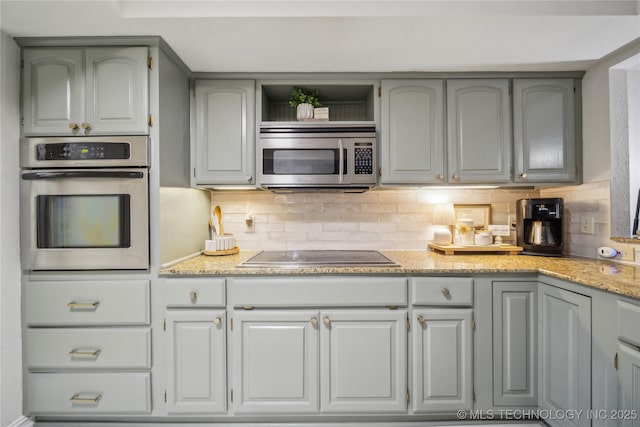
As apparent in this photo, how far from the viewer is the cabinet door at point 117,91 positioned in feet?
5.52

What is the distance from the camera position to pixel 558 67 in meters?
1.98

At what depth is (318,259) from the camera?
79.2 inches

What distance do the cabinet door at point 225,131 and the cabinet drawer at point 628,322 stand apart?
6.61 ft

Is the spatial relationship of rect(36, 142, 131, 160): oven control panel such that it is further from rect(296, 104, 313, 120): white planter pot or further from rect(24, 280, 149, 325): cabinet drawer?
rect(296, 104, 313, 120): white planter pot

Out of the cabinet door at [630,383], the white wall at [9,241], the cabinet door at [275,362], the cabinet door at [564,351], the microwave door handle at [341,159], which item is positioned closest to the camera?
the cabinet door at [630,383]

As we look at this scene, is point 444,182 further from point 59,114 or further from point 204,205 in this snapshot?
point 59,114

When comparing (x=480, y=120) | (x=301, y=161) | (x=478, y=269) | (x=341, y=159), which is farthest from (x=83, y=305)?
(x=480, y=120)

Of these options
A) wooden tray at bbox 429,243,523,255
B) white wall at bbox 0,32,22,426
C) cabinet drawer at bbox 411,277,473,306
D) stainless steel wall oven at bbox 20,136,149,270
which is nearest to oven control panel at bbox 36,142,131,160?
stainless steel wall oven at bbox 20,136,149,270

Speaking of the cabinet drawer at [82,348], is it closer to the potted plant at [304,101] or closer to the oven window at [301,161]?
the oven window at [301,161]

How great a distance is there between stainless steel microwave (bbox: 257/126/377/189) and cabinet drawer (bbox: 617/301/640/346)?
132cm

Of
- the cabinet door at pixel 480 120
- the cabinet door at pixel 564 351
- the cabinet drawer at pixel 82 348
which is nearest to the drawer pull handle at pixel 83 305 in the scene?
the cabinet drawer at pixel 82 348

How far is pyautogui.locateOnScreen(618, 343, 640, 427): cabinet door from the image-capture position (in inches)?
47.6

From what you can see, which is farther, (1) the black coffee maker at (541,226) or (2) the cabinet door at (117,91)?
(1) the black coffee maker at (541,226)

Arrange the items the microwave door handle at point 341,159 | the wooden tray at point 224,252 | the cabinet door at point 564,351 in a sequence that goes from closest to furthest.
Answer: the cabinet door at point 564,351 → the microwave door handle at point 341,159 → the wooden tray at point 224,252
